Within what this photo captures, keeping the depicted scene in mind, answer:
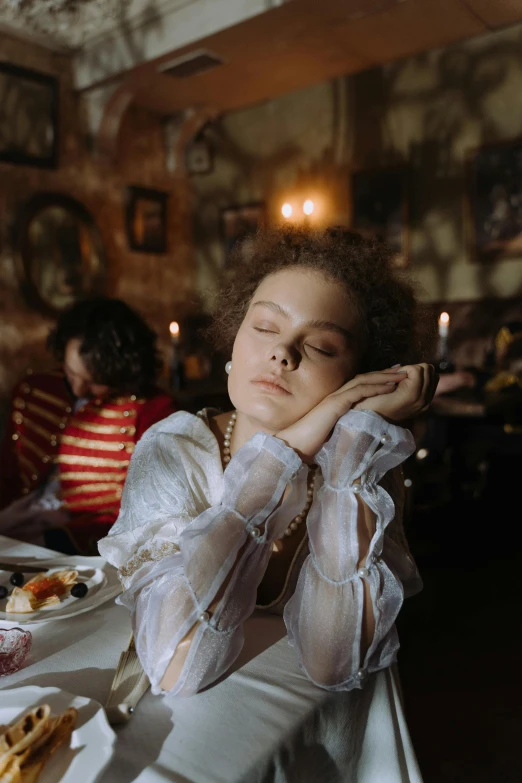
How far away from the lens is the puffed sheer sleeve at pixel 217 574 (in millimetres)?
869

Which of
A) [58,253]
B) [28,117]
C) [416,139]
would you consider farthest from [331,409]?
[416,139]

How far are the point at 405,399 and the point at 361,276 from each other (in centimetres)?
31

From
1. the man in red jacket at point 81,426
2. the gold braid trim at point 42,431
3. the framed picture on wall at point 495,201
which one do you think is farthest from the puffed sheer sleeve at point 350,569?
the framed picture on wall at point 495,201

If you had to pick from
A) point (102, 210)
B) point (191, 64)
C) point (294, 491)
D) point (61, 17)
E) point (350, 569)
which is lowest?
point (350, 569)

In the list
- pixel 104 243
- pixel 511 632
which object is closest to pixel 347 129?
pixel 104 243

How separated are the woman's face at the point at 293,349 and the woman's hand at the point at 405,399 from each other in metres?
0.11

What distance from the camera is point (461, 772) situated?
1.92 meters

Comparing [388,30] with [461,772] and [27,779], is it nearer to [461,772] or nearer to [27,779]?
[461,772]

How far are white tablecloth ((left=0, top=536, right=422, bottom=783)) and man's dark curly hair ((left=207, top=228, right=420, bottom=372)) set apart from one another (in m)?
0.61

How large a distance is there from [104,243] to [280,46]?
2064 millimetres

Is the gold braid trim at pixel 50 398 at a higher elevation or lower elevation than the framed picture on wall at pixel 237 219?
lower

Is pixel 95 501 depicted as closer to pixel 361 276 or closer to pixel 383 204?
pixel 361 276

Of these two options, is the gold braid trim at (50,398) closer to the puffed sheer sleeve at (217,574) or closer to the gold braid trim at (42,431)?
the gold braid trim at (42,431)

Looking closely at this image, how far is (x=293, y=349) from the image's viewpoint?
1089 mm
